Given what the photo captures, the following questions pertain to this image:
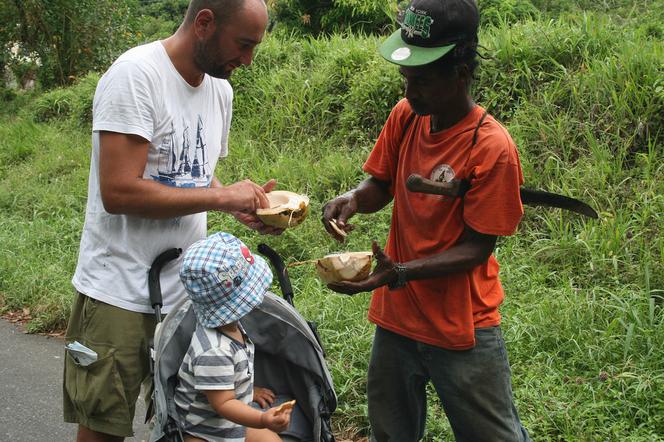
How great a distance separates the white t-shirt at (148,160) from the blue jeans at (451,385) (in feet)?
2.88

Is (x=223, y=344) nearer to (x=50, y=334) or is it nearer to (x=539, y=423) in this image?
(x=539, y=423)

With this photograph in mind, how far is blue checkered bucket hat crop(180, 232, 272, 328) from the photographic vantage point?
257 centimetres

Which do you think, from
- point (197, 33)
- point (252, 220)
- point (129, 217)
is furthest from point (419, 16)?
point (129, 217)

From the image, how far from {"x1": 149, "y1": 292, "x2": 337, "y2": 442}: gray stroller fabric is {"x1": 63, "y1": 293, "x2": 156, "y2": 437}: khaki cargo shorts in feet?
0.48

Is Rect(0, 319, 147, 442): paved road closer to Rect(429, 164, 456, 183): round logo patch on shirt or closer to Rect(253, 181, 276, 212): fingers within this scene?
Rect(253, 181, 276, 212): fingers

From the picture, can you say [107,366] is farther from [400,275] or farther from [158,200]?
[400,275]

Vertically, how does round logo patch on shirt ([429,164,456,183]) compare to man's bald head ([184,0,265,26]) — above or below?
below

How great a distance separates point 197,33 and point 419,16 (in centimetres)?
83

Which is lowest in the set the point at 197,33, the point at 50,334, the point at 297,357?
the point at 50,334

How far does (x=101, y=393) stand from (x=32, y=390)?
2428mm

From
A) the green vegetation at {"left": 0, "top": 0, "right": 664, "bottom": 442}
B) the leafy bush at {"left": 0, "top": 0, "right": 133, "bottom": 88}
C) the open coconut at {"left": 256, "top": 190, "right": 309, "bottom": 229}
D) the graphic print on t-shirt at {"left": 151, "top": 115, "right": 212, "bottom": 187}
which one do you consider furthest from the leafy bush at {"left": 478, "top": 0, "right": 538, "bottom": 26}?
the leafy bush at {"left": 0, "top": 0, "right": 133, "bottom": 88}

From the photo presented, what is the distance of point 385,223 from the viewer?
5.80 meters

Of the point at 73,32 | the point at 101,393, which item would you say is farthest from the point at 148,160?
the point at 73,32

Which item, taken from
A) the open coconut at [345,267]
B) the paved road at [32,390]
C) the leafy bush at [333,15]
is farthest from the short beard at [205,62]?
the leafy bush at [333,15]
